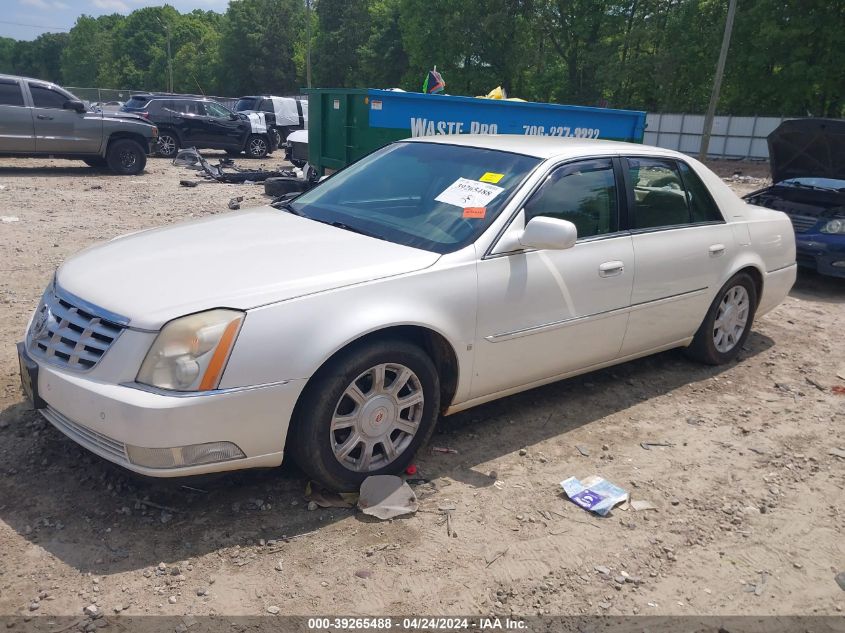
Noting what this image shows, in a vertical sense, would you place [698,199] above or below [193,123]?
above

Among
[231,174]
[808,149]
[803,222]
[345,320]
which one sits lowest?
[231,174]

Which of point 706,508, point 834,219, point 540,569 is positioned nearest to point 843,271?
point 834,219

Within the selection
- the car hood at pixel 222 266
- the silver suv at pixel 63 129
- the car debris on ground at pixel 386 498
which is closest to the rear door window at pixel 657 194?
the car hood at pixel 222 266

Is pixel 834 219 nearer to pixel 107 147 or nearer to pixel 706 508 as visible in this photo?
pixel 706 508

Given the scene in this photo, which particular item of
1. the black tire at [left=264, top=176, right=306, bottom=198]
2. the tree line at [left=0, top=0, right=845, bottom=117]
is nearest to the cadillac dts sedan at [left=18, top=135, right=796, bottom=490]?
the black tire at [left=264, top=176, right=306, bottom=198]

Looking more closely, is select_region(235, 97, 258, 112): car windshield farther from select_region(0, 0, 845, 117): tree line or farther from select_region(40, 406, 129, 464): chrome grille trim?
select_region(40, 406, 129, 464): chrome grille trim

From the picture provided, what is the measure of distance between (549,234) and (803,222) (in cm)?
608

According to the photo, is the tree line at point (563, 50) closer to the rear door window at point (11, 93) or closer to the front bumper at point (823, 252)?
the rear door window at point (11, 93)

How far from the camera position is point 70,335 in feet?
9.68

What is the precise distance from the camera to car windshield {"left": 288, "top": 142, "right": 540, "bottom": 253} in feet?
11.9

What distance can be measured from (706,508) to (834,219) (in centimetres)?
591

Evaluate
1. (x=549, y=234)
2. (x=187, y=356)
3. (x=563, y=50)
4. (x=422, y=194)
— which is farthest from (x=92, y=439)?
(x=563, y=50)

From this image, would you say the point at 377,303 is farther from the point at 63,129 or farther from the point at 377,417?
the point at 63,129

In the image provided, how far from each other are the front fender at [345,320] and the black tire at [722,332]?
2.36 metres
